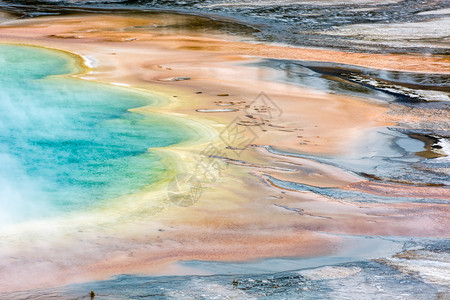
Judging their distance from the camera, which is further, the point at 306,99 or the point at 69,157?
the point at 306,99

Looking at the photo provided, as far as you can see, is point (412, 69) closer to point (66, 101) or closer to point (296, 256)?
point (66, 101)

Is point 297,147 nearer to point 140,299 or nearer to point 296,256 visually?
point 296,256

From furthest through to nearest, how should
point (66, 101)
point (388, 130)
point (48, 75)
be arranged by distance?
point (48, 75)
point (66, 101)
point (388, 130)

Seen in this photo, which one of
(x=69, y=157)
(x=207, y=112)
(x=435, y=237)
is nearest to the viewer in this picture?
(x=435, y=237)

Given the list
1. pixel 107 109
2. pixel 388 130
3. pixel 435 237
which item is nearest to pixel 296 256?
pixel 435 237

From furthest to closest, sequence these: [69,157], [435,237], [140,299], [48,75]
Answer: [48,75] < [69,157] < [435,237] < [140,299]

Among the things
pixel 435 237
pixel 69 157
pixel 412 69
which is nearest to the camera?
pixel 435 237

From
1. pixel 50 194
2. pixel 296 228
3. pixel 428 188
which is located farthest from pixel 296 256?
pixel 50 194
